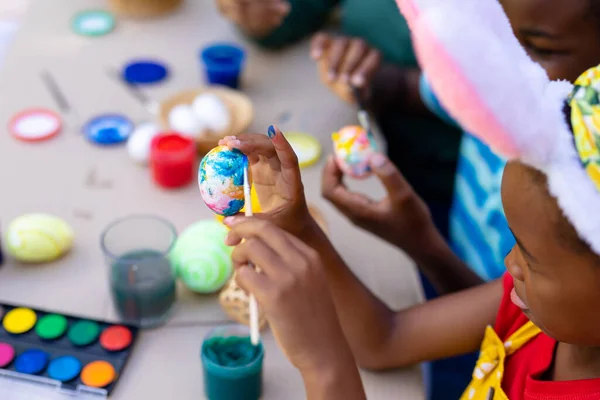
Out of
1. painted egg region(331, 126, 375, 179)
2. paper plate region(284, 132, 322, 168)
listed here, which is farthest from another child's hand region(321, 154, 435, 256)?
paper plate region(284, 132, 322, 168)

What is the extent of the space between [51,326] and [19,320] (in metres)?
0.05

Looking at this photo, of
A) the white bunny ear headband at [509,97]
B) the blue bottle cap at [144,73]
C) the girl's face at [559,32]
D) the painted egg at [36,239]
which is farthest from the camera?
the blue bottle cap at [144,73]

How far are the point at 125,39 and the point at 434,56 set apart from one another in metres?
1.23

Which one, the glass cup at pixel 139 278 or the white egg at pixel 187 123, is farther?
the white egg at pixel 187 123

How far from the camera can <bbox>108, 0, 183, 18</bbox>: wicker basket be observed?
1639mm

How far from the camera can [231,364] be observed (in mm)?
836

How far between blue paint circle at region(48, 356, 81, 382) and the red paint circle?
43 mm

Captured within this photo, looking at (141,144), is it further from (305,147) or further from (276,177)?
(276,177)

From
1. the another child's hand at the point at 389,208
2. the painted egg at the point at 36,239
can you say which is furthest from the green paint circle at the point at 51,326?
the another child's hand at the point at 389,208

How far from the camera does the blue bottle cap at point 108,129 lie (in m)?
1.28

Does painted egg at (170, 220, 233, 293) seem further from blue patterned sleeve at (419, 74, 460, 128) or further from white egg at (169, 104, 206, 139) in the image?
blue patterned sleeve at (419, 74, 460, 128)

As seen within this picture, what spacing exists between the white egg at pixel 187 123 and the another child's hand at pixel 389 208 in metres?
0.28

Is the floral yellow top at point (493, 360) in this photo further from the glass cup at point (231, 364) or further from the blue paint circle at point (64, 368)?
the blue paint circle at point (64, 368)

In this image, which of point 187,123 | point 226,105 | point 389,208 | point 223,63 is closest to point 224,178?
point 389,208
